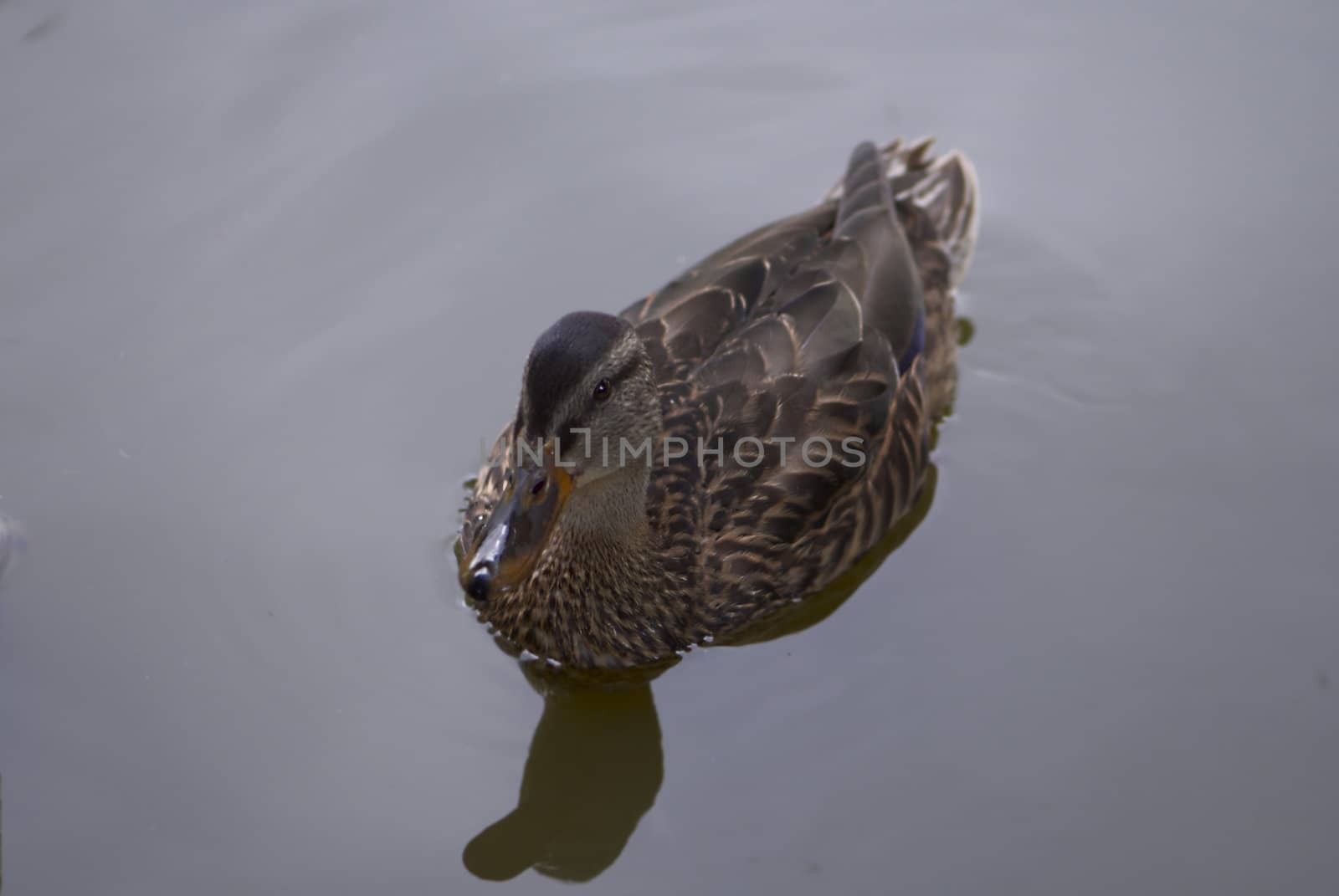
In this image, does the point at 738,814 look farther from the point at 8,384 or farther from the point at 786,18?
the point at 786,18

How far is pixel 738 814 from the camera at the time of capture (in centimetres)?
496

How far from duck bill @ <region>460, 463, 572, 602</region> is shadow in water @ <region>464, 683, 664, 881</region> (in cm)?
71

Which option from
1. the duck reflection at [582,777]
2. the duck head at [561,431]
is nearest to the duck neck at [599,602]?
the duck reflection at [582,777]

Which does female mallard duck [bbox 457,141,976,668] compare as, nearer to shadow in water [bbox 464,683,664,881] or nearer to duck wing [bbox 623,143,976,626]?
duck wing [bbox 623,143,976,626]

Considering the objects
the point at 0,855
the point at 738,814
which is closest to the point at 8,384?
the point at 0,855

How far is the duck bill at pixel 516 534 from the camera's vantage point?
473 centimetres

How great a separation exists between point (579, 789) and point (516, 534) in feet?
3.22

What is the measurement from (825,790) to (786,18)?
194 inches

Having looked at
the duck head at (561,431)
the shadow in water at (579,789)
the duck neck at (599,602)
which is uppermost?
the duck head at (561,431)

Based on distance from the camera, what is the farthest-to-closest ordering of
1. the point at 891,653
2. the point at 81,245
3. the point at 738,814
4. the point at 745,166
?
1. the point at 745,166
2. the point at 81,245
3. the point at 891,653
4. the point at 738,814

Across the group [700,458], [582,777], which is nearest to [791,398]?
[700,458]

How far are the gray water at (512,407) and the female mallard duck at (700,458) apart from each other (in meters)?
0.26

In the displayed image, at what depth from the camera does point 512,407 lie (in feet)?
20.8

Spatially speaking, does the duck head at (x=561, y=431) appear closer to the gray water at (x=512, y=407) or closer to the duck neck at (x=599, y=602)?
the duck neck at (x=599, y=602)
